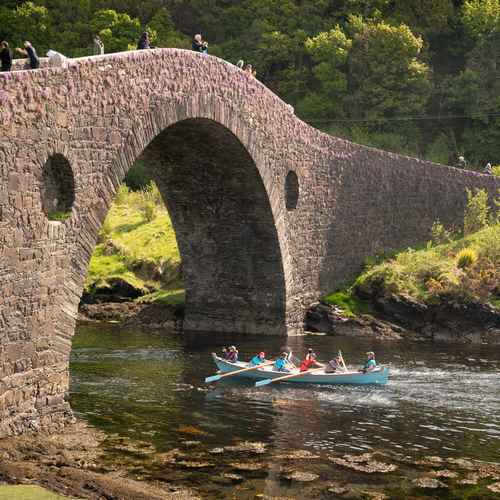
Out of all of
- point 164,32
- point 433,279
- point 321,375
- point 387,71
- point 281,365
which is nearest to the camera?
point 321,375

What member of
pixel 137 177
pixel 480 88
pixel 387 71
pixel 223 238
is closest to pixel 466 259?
pixel 223 238

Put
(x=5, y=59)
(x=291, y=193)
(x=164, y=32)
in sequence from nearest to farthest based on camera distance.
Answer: (x=5, y=59), (x=291, y=193), (x=164, y=32)

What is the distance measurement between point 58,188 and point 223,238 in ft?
52.2

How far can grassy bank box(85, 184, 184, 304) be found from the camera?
42.1 m

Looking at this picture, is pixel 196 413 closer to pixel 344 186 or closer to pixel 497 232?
pixel 344 186

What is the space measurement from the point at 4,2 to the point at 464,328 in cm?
4117

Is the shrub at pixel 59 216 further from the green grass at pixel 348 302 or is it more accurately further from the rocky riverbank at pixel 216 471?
the green grass at pixel 348 302

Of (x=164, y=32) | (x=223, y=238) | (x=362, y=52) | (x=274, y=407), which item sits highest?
(x=164, y=32)

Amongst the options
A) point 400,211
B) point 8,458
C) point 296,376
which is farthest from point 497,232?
point 8,458

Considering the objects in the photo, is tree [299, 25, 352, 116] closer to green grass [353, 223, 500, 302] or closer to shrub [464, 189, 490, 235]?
shrub [464, 189, 490, 235]

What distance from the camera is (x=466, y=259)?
41406mm

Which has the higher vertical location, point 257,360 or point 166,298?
point 166,298

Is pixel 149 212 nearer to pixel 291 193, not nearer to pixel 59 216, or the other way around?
pixel 291 193

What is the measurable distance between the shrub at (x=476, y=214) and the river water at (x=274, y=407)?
35.0ft
